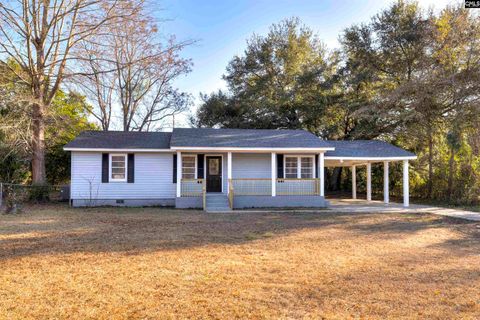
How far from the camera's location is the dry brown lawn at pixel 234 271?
154 inches

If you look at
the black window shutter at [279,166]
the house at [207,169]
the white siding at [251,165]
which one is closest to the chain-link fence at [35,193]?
the house at [207,169]

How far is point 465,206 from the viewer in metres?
16.2

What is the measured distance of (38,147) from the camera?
56.0ft

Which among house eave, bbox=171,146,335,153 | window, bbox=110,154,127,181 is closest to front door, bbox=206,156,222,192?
house eave, bbox=171,146,335,153

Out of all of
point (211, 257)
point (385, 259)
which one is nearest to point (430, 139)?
point (385, 259)

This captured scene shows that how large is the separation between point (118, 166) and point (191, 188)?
367 cm

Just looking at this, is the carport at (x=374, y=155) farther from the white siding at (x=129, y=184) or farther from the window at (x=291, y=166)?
the white siding at (x=129, y=184)

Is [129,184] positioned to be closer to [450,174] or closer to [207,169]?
[207,169]

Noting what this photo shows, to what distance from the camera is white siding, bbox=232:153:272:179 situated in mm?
16453

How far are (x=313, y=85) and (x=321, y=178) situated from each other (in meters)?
11.4

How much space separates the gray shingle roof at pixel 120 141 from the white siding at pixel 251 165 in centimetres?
332

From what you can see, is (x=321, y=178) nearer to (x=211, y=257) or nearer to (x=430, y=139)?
(x=430, y=139)

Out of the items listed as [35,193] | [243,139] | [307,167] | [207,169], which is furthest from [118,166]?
[307,167]

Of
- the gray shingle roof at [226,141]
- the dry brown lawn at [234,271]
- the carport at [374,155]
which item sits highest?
the gray shingle roof at [226,141]
